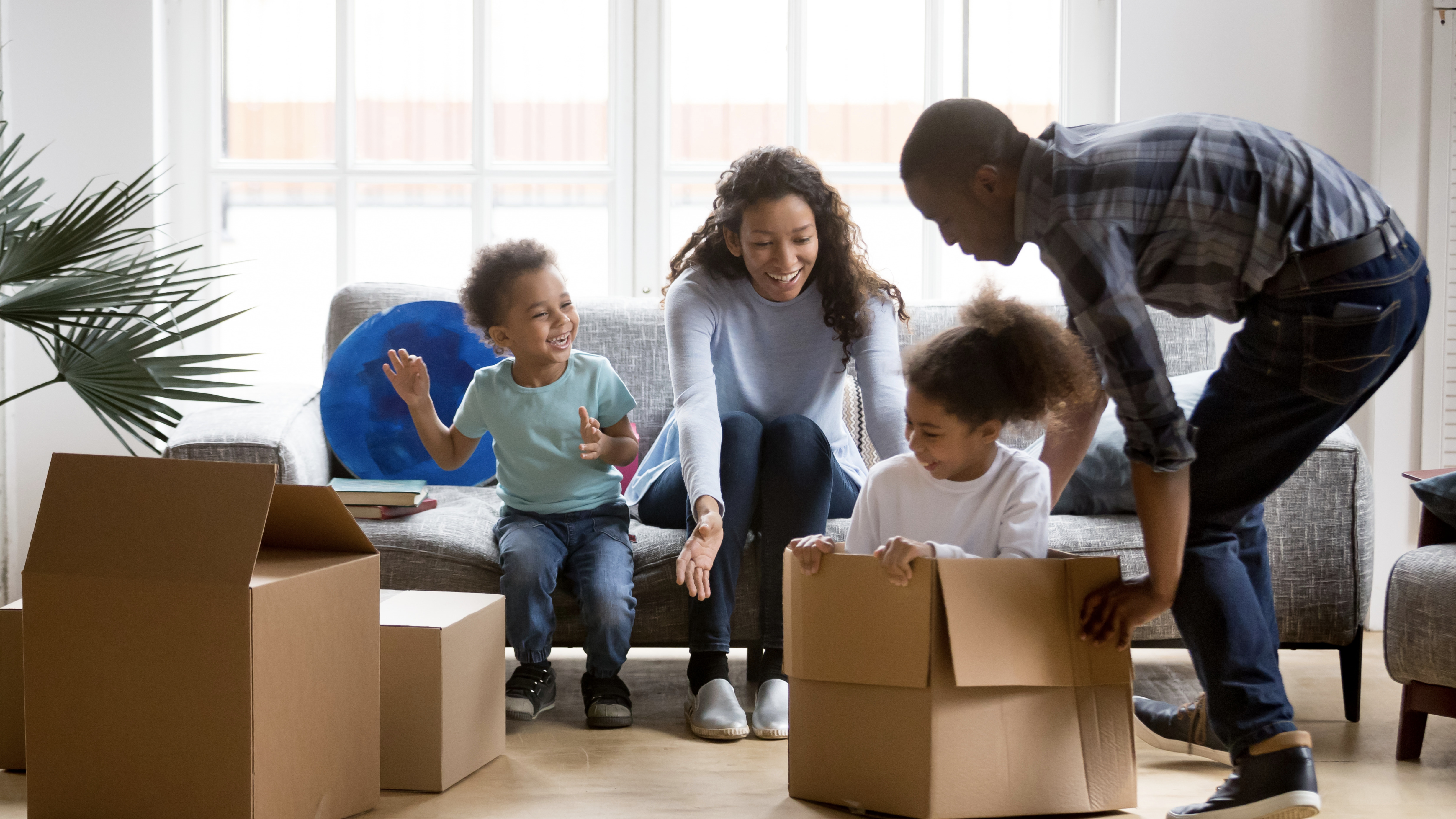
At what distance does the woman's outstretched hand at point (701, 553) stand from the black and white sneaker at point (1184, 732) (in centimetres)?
67

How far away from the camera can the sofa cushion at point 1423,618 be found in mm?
1670

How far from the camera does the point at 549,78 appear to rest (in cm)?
312

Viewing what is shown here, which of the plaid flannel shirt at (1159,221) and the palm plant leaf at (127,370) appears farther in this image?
the palm plant leaf at (127,370)

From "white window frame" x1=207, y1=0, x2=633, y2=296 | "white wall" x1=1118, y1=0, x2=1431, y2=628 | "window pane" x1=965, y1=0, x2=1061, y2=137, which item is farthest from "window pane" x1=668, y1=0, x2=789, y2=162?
"white wall" x1=1118, y1=0, x2=1431, y2=628

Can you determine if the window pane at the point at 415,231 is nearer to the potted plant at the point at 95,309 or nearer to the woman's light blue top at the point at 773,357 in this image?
the woman's light blue top at the point at 773,357

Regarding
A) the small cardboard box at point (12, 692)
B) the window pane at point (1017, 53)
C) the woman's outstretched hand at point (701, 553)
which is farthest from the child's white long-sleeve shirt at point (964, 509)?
the window pane at point (1017, 53)

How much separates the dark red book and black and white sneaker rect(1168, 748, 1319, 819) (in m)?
1.36

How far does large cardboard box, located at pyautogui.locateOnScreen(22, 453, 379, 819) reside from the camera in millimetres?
1240

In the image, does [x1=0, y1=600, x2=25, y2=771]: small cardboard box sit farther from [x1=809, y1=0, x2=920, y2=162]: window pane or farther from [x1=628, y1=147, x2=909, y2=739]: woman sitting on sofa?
[x1=809, y1=0, x2=920, y2=162]: window pane

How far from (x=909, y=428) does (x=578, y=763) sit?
2.38ft

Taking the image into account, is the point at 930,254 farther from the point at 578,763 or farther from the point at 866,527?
the point at 578,763

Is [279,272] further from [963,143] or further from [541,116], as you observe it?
[963,143]

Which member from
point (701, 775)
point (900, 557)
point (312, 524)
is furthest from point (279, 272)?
point (900, 557)

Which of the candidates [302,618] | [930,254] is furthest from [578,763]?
[930,254]
